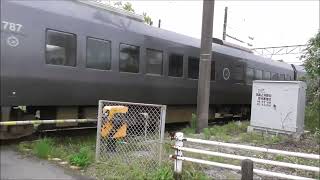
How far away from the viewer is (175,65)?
534 inches

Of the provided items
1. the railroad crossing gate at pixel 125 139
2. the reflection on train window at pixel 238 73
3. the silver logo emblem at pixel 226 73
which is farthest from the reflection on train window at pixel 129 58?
the reflection on train window at pixel 238 73

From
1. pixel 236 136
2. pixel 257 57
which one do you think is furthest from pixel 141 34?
pixel 257 57

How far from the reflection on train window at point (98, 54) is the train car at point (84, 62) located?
0.02 meters

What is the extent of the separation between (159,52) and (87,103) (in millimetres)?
3206

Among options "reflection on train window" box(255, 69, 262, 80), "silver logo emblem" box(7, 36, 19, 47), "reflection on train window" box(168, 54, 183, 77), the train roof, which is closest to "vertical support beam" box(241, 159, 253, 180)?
"silver logo emblem" box(7, 36, 19, 47)

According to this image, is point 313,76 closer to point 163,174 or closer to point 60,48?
point 60,48

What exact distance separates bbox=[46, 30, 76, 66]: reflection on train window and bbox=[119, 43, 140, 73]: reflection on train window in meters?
1.64

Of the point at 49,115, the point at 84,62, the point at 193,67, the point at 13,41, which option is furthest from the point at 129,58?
the point at 13,41

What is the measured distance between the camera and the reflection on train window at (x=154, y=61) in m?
12.3

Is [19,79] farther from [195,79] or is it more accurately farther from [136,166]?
[195,79]

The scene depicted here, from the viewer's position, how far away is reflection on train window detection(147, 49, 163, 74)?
12.3 m

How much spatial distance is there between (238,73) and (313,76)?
5379mm

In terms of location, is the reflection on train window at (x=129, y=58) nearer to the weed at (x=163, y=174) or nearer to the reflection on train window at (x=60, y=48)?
the reflection on train window at (x=60, y=48)

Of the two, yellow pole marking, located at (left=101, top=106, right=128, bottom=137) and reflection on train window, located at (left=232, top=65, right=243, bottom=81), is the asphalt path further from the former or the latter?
reflection on train window, located at (left=232, top=65, right=243, bottom=81)
